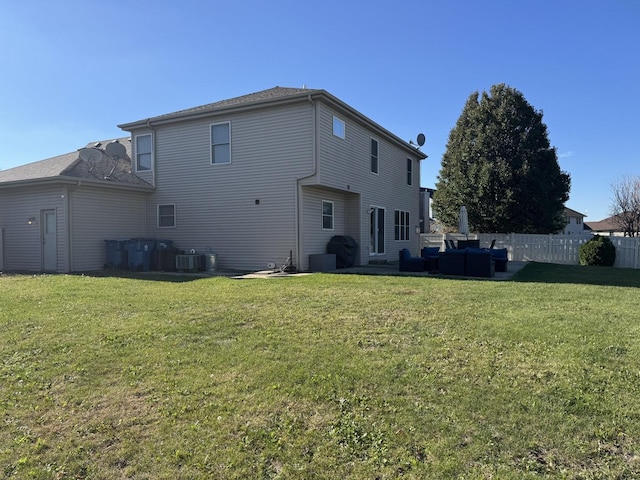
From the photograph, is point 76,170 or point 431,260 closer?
point 431,260

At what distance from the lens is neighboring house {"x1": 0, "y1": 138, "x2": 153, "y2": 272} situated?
43.1 feet

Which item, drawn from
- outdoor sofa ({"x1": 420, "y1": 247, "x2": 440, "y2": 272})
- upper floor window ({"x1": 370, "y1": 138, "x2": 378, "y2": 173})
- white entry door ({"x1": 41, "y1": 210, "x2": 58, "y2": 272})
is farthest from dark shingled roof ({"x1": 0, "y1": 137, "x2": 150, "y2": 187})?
outdoor sofa ({"x1": 420, "y1": 247, "x2": 440, "y2": 272})

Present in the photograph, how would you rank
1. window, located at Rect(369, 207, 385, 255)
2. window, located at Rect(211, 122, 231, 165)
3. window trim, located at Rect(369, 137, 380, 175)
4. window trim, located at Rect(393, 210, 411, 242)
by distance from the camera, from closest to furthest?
window, located at Rect(211, 122, 231, 165) < window trim, located at Rect(369, 137, 380, 175) < window, located at Rect(369, 207, 385, 255) < window trim, located at Rect(393, 210, 411, 242)

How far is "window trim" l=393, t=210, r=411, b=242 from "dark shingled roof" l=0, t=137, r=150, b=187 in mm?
10276

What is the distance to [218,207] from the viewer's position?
14297 millimetres

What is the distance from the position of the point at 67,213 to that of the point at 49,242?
139 centimetres

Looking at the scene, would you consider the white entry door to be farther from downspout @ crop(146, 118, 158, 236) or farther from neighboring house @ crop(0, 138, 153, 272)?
downspout @ crop(146, 118, 158, 236)

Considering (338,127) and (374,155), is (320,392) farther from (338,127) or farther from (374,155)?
(374,155)

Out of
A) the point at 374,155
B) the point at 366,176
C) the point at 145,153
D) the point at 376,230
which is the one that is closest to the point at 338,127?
the point at 366,176

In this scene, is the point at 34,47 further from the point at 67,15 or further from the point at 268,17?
the point at 268,17

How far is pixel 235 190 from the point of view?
Result: 13.9 meters

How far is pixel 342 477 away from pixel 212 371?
74.6 inches

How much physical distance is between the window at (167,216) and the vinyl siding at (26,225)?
3.14 metres

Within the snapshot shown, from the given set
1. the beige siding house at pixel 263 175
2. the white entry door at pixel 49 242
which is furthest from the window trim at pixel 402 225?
the white entry door at pixel 49 242
